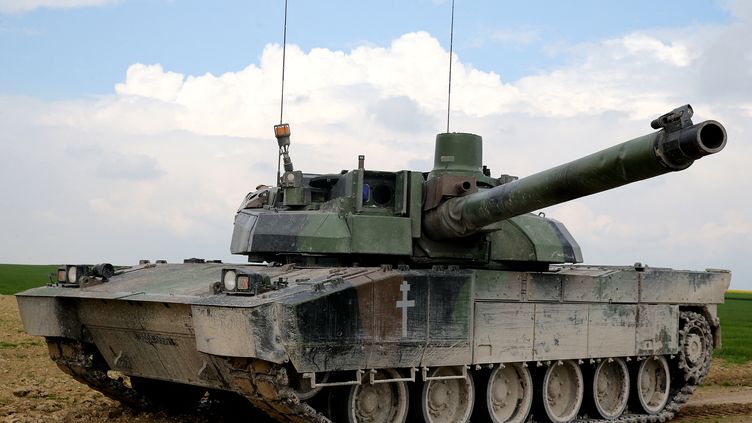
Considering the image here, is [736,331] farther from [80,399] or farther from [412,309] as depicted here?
[412,309]

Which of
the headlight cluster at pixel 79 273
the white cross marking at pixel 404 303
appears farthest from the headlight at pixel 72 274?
the white cross marking at pixel 404 303

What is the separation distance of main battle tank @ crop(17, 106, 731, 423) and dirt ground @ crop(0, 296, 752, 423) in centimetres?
42

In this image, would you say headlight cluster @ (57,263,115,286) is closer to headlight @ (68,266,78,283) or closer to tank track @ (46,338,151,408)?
headlight @ (68,266,78,283)

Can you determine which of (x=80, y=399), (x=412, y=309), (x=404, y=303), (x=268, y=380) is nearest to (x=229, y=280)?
(x=268, y=380)

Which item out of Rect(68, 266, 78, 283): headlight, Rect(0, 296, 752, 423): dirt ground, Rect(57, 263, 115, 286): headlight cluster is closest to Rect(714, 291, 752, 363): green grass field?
Rect(0, 296, 752, 423): dirt ground

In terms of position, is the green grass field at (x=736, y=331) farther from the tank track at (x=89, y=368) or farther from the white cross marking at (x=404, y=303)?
the tank track at (x=89, y=368)

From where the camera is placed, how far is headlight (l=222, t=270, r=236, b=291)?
1120 centimetres

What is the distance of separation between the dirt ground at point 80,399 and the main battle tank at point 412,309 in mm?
424

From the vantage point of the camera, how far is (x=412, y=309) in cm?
1160

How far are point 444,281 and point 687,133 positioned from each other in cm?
390

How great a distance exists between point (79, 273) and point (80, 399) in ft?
9.29

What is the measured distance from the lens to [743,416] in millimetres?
15078

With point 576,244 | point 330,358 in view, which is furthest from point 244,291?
point 576,244

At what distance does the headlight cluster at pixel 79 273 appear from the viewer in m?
13.9
